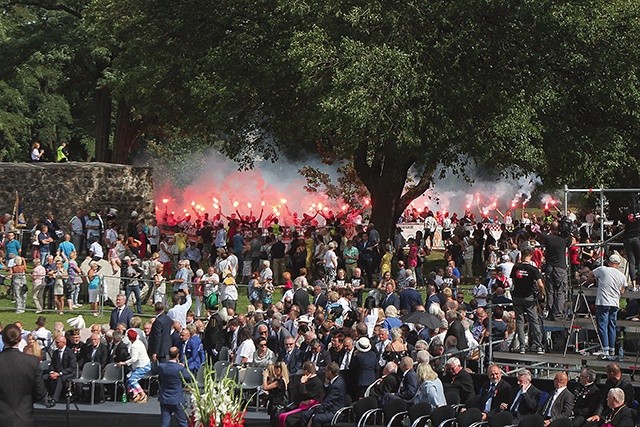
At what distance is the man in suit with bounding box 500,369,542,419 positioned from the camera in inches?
677

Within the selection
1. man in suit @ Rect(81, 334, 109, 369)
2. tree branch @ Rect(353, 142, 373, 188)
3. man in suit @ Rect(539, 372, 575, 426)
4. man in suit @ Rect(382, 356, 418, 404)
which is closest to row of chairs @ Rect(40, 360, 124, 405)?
man in suit @ Rect(81, 334, 109, 369)

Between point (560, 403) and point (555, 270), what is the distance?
12.4 ft

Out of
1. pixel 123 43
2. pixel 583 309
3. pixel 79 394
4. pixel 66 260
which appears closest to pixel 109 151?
pixel 123 43

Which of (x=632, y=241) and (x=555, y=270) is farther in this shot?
(x=632, y=241)

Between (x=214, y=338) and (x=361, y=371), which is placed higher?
(x=214, y=338)

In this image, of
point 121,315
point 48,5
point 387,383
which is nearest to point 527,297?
point 387,383

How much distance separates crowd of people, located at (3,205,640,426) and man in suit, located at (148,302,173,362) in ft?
0.08

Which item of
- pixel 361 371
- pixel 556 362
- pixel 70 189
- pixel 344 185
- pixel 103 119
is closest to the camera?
pixel 556 362

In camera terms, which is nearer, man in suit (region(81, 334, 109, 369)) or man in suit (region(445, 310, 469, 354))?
man in suit (region(445, 310, 469, 354))

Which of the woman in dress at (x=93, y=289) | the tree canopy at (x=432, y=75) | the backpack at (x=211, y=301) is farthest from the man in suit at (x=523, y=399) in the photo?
the woman in dress at (x=93, y=289)

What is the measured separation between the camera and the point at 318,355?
20922 mm

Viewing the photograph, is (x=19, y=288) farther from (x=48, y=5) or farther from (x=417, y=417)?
(x=48, y=5)

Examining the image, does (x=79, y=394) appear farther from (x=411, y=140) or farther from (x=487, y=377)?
(x=411, y=140)

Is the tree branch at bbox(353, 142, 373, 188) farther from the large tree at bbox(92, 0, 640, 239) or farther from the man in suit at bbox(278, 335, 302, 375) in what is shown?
the man in suit at bbox(278, 335, 302, 375)
